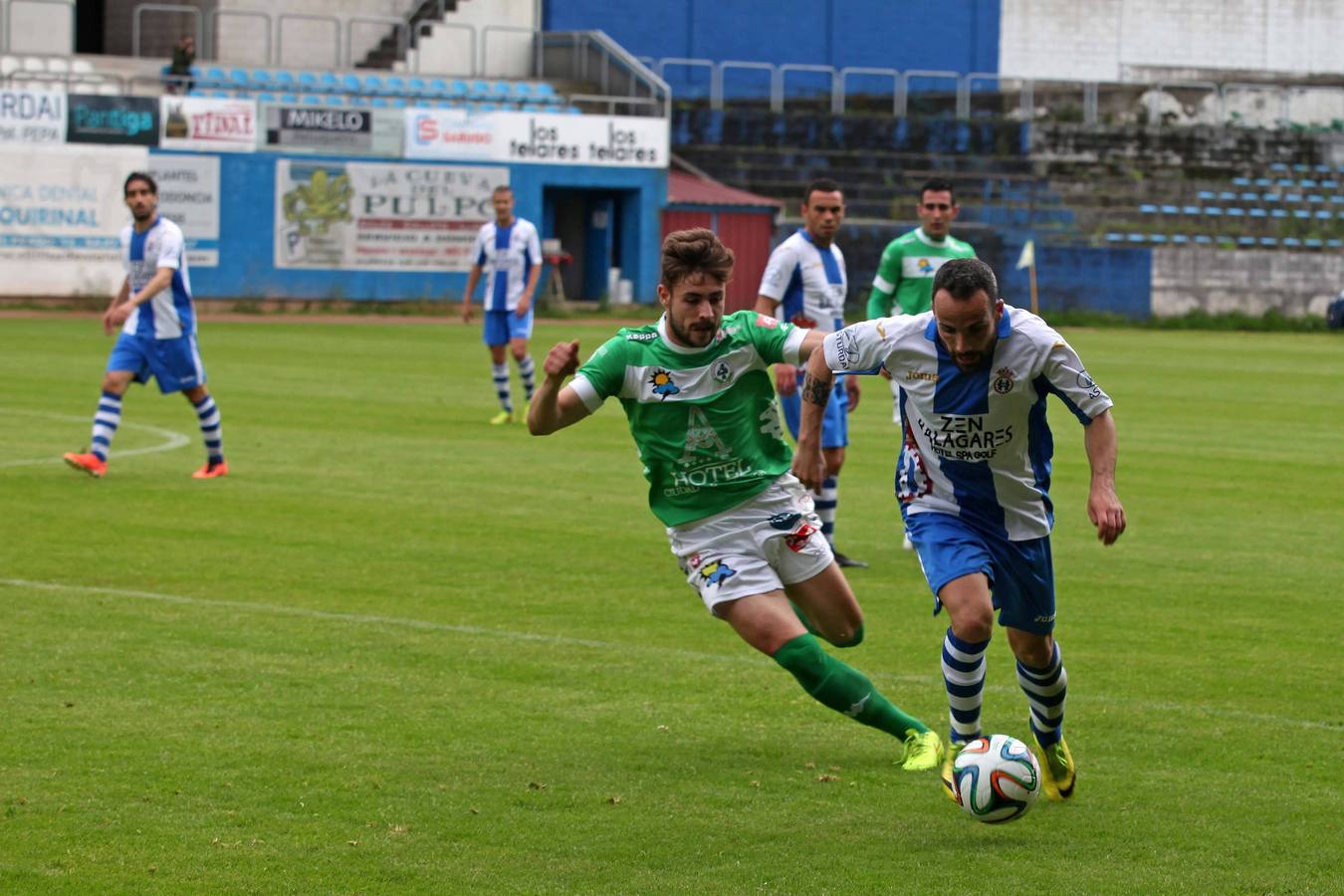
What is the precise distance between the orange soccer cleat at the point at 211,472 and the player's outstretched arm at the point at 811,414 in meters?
8.59

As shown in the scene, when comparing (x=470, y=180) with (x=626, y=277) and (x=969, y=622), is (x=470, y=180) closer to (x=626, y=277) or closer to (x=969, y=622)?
(x=626, y=277)

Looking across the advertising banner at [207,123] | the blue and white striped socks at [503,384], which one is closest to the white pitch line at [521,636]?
the blue and white striped socks at [503,384]

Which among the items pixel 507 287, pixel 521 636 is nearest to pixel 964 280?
pixel 521 636

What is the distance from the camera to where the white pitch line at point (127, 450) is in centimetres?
1526

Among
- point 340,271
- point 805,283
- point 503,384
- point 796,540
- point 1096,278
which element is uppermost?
point 1096,278

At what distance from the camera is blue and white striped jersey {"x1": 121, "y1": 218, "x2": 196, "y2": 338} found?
14.3 m

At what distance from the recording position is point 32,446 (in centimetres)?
1631

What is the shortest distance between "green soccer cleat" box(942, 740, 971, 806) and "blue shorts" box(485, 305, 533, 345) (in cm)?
1337

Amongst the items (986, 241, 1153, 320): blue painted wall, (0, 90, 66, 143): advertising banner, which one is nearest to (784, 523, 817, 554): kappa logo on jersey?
(0, 90, 66, 143): advertising banner

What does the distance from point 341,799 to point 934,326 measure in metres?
2.51

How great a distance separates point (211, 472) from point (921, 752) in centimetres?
908

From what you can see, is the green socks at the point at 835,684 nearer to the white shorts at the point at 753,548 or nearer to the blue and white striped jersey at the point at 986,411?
the white shorts at the point at 753,548

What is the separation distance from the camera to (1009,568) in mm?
6320

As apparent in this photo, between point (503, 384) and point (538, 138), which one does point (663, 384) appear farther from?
point (538, 138)
